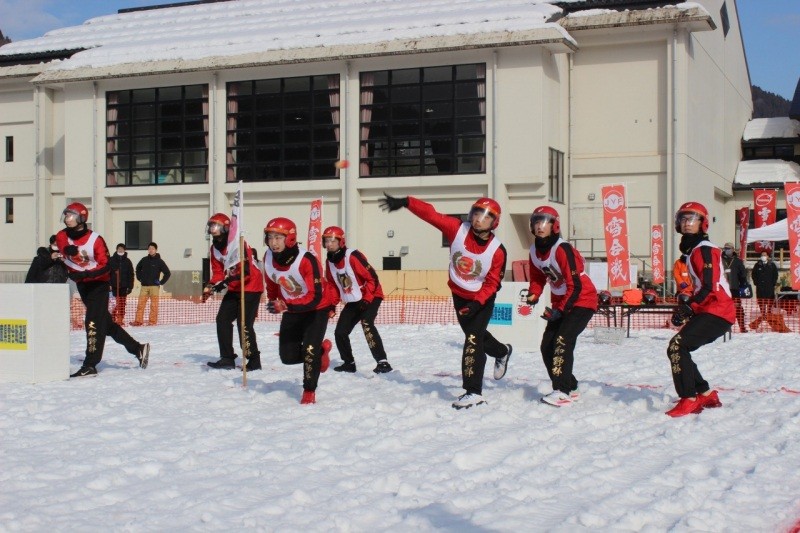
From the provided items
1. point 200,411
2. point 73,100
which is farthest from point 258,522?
point 73,100

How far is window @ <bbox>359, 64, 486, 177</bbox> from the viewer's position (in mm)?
33438

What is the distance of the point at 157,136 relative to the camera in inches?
1479

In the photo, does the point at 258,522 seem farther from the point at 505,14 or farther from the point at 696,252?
the point at 505,14

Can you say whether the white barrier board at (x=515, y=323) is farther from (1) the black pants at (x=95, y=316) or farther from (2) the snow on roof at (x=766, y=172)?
(2) the snow on roof at (x=766, y=172)

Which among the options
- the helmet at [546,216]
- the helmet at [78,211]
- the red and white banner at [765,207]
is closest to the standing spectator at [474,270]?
the helmet at [546,216]

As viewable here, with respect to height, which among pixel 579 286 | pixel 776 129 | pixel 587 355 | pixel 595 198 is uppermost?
pixel 776 129

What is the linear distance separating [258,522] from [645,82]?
31361 millimetres

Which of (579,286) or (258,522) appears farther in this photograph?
(579,286)

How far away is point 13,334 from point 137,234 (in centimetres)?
2886

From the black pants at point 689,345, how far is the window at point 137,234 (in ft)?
106

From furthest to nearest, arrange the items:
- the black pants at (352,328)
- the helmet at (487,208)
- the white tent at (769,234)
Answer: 1. the white tent at (769,234)
2. the black pants at (352,328)
3. the helmet at (487,208)

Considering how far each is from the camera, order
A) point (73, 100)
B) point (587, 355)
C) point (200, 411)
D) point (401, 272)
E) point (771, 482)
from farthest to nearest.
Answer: point (73, 100) → point (401, 272) → point (587, 355) → point (200, 411) → point (771, 482)

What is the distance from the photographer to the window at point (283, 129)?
35188 millimetres

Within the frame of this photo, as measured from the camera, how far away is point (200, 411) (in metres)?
8.41
